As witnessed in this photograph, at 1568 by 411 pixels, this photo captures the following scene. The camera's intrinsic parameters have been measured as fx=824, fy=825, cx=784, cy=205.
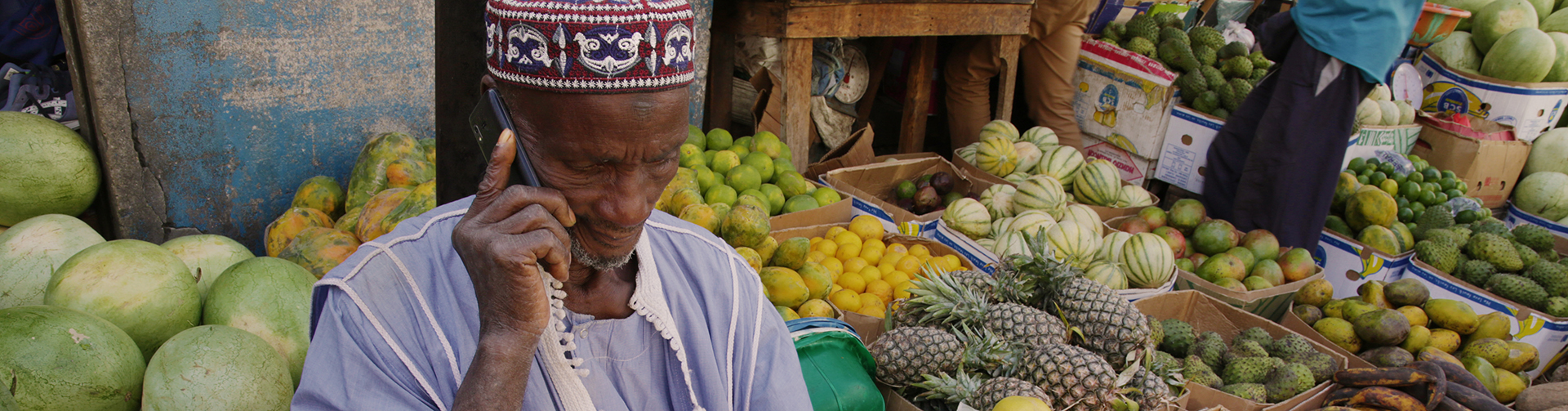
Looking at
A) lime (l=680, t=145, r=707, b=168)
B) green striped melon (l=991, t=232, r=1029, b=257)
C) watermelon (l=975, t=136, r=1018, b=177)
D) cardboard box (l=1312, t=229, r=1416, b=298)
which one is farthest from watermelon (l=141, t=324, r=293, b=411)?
cardboard box (l=1312, t=229, r=1416, b=298)

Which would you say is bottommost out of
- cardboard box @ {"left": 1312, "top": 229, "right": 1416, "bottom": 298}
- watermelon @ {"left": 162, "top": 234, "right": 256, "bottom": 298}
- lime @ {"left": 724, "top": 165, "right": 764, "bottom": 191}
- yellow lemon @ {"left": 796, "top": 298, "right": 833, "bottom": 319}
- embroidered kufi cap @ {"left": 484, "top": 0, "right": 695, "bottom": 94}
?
cardboard box @ {"left": 1312, "top": 229, "right": 1416, "bottom": 298}

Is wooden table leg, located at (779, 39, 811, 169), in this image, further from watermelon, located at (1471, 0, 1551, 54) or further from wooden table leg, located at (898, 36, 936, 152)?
watermelon, located at (1471, 0, 1551, 54)

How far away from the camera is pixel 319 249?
2.76 meters

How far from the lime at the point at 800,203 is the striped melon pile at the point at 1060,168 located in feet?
4.80

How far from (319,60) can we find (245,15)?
1.10ft

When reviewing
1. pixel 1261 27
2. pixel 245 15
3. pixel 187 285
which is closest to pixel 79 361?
pixel 187 285

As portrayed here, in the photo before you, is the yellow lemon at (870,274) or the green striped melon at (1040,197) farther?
the green striped melon at (1040,197)

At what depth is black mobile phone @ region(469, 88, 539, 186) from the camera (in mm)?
1297

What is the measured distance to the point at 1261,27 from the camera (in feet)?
16.7

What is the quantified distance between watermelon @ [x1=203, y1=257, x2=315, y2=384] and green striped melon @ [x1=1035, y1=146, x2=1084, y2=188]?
420 centimetres

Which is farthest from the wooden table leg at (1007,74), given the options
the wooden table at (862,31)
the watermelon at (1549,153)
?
the watermelon at (1549,153)

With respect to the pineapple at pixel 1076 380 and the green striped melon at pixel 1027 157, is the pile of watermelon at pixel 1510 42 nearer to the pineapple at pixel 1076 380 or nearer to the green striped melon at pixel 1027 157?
the green striped melon at pixel 1027 157

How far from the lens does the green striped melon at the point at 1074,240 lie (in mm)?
3977

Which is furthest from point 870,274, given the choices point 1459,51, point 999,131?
point 1459,51
